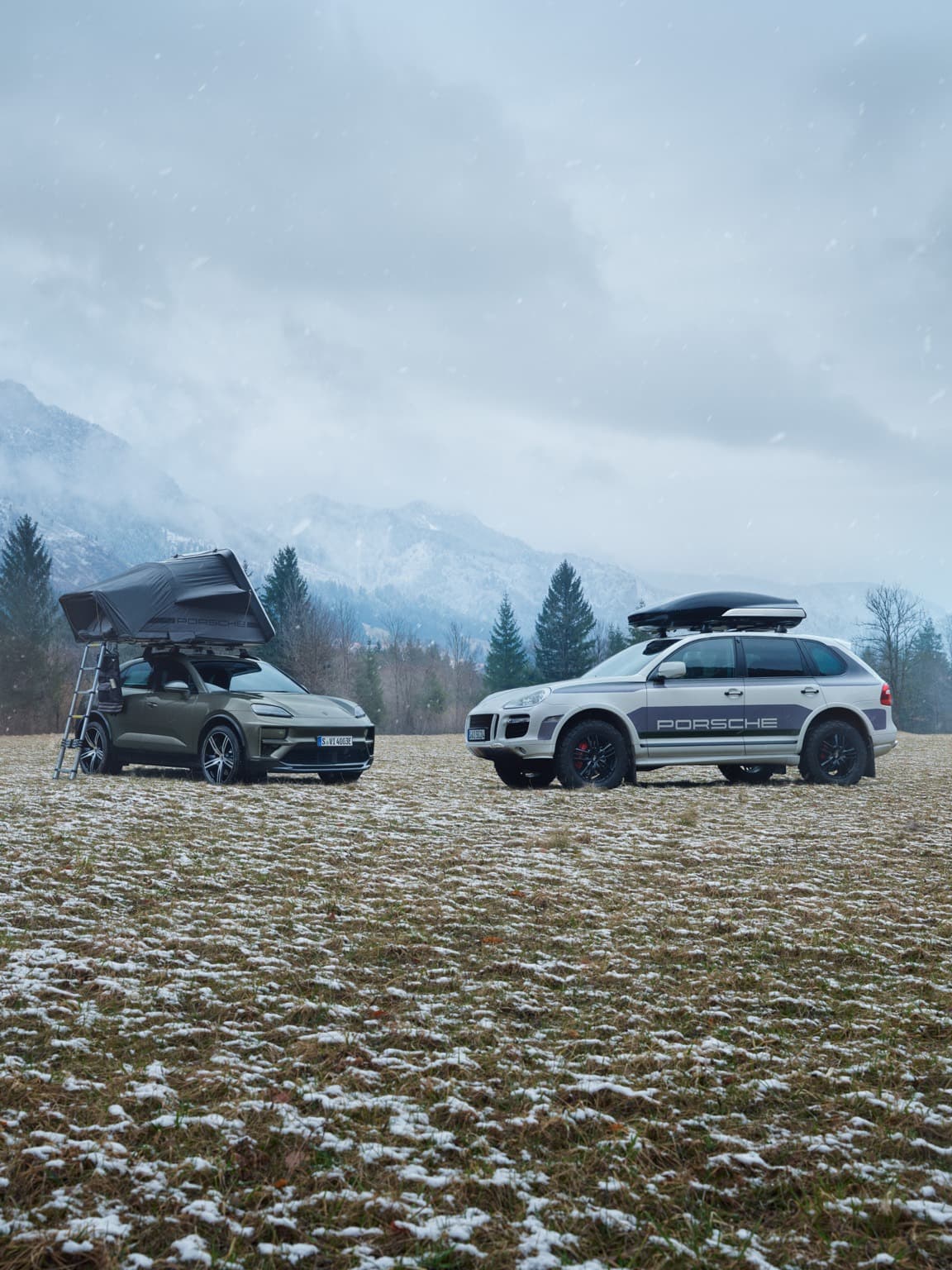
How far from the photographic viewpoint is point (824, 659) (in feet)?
39.1

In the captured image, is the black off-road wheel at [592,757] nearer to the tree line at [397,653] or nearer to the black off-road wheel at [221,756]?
the black off-road wheel at [221,756]

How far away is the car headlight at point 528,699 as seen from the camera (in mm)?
10859

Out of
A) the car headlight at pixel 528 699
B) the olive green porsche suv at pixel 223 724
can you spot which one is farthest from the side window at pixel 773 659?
the olive green porsche suv at pixel 223 724

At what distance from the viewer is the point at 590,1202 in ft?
7.59

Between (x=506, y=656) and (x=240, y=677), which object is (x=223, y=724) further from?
(x=506, y=656)

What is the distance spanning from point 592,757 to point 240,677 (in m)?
4.29

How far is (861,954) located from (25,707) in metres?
55.3

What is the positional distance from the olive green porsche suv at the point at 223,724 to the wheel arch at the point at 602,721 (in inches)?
87.0

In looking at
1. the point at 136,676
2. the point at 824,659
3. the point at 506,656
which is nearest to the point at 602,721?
the point at 824,659

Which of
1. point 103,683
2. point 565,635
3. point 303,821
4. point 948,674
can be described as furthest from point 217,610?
point 948,674

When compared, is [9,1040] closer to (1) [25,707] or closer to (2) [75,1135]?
(2) [75,1135]

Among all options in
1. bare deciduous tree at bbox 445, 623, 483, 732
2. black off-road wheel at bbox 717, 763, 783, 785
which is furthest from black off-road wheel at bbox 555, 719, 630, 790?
bare deciduous tree at bbox 445, 623, 483, 732

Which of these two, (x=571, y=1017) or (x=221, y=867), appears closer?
(x=571, y=1017)

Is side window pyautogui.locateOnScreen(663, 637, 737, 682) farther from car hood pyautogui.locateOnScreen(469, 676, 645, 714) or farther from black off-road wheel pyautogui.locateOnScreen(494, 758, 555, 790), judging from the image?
black off-road wheel pyautogui.locateOnScreen(494, 758, 555, 790)
